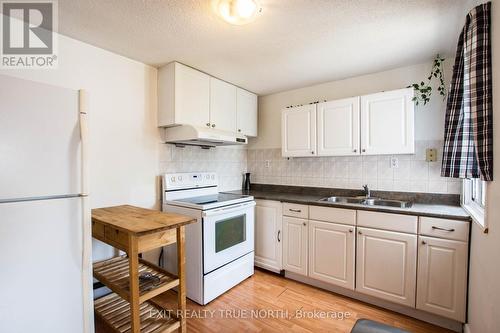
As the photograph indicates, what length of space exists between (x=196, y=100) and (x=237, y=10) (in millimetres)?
1135

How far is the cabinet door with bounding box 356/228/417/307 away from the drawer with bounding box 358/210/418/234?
0.04 meters

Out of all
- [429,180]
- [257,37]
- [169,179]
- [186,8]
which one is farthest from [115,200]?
[429,180]

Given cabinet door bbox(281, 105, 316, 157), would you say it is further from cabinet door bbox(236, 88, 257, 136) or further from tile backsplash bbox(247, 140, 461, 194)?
cabinet door bbox(236, 88, 257, 136)

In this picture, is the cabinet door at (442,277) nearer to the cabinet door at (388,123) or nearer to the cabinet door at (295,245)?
the cabinet door at (388,123)

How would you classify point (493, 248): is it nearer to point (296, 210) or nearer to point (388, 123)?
point (388, 123)

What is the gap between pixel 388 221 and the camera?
2.00 metres

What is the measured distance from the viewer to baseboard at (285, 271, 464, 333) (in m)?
1.84

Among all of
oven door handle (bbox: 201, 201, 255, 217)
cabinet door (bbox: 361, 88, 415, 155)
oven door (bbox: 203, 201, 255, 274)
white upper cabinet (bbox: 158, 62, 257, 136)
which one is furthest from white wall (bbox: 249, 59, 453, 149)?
oven door (bbox: 203, 201, 255, 274)

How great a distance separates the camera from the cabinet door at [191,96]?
2281 mm

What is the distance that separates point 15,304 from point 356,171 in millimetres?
2813

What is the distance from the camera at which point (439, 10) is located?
1514mm

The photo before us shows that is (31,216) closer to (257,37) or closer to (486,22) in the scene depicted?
(257,37)

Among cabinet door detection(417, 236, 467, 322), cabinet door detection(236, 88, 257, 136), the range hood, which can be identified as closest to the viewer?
cabinet door detection(417, 236, 467, 322)

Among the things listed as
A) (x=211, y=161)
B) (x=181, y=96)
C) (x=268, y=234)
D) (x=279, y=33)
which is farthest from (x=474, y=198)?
(x=181, y=96)
